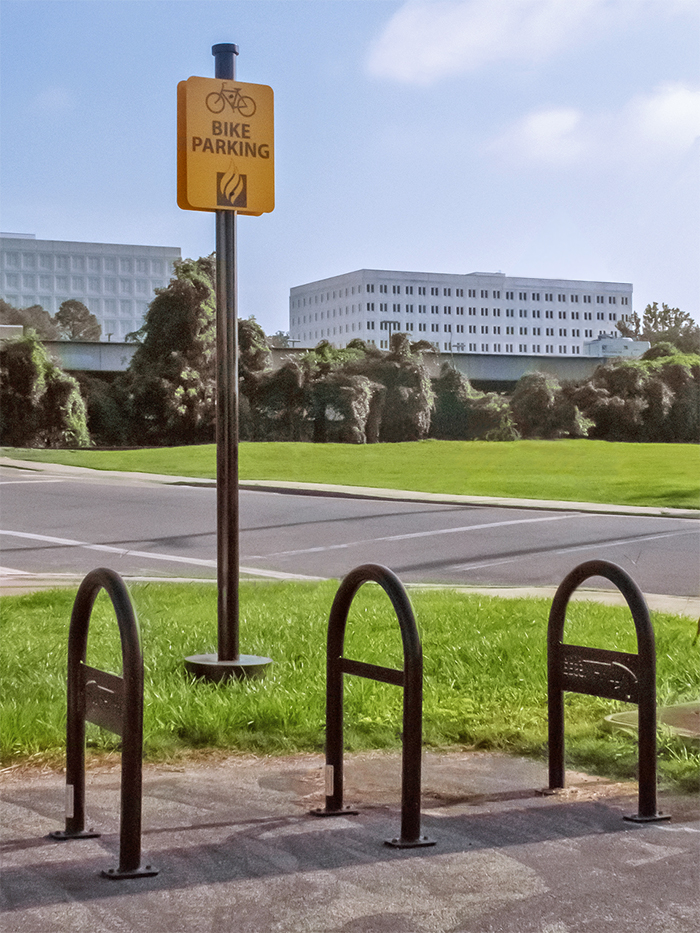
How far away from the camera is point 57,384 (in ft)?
29.7

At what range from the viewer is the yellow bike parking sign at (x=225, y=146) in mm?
5938

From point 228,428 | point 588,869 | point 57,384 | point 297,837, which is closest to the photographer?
point 588,869

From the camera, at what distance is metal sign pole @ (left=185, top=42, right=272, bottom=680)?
5.93 metres

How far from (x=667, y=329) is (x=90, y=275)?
4401 mm

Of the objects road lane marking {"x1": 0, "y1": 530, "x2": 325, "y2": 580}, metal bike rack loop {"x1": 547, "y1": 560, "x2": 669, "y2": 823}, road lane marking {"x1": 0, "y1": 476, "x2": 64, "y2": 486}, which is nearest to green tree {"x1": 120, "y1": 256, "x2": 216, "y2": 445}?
road lane marking {"x1": 0, "y1": 476, "x2": 64, "y2": 486}

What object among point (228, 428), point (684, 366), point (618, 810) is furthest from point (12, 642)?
point (684, 366)

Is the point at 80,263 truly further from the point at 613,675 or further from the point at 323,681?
the point at 613,675

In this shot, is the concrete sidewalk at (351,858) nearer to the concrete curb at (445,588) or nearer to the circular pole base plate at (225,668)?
the circular pole base plate at (225,668)

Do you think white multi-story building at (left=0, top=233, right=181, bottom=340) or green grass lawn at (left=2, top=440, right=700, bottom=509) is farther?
green grass lawn at (left=2, top=440, right=700, bottom=509)

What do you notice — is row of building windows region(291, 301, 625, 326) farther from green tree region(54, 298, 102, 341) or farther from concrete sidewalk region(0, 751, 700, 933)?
concrete sidewalk region(0, 751, 700, 933)

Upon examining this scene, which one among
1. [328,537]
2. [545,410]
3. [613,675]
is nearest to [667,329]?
[545,410]

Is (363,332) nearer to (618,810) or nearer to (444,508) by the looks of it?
(444,508)

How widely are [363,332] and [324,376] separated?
0.46 meters

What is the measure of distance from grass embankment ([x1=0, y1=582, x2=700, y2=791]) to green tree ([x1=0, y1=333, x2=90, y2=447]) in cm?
117
